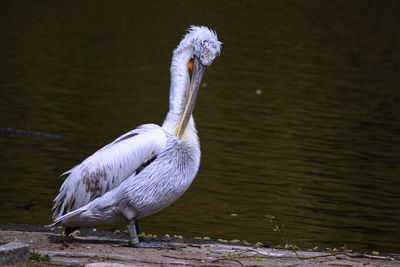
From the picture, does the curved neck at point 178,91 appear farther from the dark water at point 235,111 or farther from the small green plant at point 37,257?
the dark water at point 235,111

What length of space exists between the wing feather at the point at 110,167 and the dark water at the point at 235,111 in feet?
5.09

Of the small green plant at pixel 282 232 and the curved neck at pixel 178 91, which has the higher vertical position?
the curved neck at pixel 178 91

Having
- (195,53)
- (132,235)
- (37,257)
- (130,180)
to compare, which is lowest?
(37,257)

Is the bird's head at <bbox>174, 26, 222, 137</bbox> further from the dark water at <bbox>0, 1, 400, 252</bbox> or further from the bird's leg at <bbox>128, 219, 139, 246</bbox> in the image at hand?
the dark water at <bbox>0, 1, 400, 252</bbox>

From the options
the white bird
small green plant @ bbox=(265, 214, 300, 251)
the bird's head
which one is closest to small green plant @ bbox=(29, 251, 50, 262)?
the white bird

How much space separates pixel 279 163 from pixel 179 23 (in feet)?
32.0

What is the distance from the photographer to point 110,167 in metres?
4.56

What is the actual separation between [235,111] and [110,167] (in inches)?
240

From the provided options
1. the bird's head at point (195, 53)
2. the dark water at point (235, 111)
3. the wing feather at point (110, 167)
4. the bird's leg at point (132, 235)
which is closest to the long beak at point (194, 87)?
the bird's head at point (195, 53)

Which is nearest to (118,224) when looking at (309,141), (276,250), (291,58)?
(276,250)

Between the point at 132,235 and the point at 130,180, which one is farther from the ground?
the point at 130,180

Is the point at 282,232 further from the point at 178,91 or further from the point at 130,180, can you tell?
the point at 130,180

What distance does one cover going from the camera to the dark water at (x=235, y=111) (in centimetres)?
668

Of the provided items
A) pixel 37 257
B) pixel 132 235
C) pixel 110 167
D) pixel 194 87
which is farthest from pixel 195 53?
pixel 37 257
